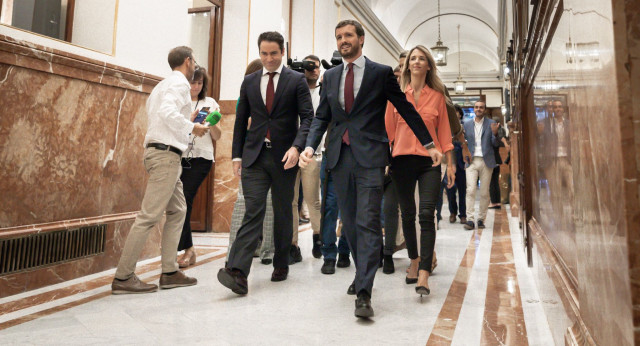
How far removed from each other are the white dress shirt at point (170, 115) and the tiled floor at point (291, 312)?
0.98m

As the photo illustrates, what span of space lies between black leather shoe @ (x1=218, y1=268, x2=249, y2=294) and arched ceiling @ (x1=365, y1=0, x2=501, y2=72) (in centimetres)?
1082

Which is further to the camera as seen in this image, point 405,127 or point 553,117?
point 405,127

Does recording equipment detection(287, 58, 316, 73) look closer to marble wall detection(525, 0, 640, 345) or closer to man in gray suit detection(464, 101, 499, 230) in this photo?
marble wall detection(525, 0, 640, 345)

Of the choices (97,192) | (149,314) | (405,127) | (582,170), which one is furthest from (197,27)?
(582,170)

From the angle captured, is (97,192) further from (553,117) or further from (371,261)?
(553,117)

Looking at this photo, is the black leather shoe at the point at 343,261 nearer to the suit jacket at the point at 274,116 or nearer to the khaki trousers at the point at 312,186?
the khaki trousers at the point at 312,186

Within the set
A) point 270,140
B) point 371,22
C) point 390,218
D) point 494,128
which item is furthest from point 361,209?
point 371,22

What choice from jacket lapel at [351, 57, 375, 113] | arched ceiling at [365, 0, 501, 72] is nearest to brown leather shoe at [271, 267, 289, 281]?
jacket lapel at [351, 57, 375, 113]

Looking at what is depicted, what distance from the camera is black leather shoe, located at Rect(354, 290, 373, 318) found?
2.12m

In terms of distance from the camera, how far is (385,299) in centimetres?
254

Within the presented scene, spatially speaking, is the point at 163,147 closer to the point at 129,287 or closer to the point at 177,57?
the point at 177,57

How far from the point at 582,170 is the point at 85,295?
272 centimetres

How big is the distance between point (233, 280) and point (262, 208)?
0.48 m

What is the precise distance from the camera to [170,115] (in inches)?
108
